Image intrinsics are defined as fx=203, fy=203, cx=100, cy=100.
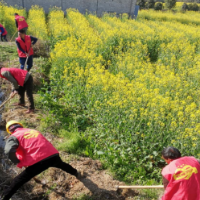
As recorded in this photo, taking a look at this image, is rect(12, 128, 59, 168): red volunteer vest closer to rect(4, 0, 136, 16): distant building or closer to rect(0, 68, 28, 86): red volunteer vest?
rect(0, 68, 28, 86): red volunteer vest

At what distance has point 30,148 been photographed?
2.86 metres

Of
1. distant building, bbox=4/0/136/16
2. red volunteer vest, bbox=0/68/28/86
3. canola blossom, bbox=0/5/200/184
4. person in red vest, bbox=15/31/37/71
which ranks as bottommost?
canola blossom, bbox=0/5/200/184

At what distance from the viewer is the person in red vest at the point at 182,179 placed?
7.43 feet

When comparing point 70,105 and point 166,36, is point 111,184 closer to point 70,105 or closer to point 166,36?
point 70,105

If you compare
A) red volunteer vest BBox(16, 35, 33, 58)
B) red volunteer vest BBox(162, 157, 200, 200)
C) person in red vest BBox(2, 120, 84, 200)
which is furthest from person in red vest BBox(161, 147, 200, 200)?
red volunteer vest BBox(16, 35, 33, 58)

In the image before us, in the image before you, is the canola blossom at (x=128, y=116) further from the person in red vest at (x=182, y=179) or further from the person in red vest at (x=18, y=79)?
the person in red vest at (x=182, y=179)

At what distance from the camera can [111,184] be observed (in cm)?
352

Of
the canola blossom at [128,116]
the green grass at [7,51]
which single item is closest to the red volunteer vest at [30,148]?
the canola blossom at [128,116]

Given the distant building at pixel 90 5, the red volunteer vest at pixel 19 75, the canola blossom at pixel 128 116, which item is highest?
the distant building at pixel 90 5

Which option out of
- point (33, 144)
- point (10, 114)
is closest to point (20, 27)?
point (10, 114)

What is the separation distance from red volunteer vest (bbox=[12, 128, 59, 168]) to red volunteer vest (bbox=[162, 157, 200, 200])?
5.46 feet

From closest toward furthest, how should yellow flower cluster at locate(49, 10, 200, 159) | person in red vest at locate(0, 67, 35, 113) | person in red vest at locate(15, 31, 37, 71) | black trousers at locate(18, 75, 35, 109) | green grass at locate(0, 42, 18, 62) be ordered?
1. yellow flower cluster at locate(49, 10, 200, 159)
2. person in red vest at locate(0, 67, 35, 113)
3. black trousers at locate(18, 75, 35, 109)
4. person in red vest at locate(15, 31, 37, 71)
5. green grass at locate(0, 42, 18, 62)

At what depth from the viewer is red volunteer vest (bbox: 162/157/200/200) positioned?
7.43 feet

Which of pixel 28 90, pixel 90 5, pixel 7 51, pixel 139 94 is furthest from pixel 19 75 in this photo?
pixel 90 5
